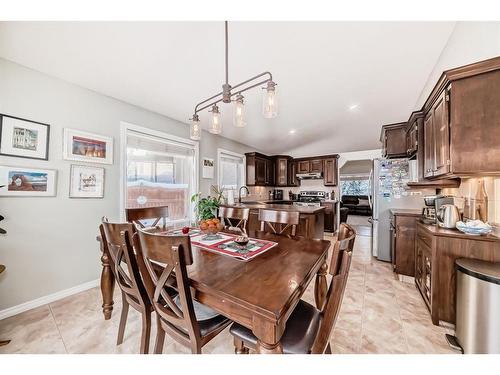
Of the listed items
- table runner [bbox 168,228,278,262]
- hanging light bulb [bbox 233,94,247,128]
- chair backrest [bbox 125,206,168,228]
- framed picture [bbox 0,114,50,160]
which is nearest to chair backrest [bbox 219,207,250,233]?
table runner [bbox 168,228,278,262]

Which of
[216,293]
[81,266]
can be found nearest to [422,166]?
[216,293]

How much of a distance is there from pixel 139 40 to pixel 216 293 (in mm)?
2132

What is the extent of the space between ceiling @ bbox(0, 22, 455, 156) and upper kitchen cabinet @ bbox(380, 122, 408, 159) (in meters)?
A: 0.40

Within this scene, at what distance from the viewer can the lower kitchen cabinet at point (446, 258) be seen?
5.07 ft

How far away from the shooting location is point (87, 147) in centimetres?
235

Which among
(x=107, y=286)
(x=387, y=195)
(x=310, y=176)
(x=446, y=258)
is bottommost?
(x=107, y=286)

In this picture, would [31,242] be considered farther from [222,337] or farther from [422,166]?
[422,166]

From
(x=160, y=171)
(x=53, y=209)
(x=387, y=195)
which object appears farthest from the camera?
(x=160, y=171)

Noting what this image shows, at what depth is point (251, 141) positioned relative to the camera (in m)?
5.09

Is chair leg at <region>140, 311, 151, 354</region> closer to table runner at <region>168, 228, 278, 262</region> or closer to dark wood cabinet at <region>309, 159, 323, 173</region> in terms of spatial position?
table runner at <region>168, 228, 278, 262</region>

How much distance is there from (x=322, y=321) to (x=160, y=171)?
3222 millimetres

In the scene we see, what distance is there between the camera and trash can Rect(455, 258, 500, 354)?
1.22 meters

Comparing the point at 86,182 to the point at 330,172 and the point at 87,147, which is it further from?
the point at 330,172

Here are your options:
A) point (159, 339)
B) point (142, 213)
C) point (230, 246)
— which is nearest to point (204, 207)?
point (142, 213)
